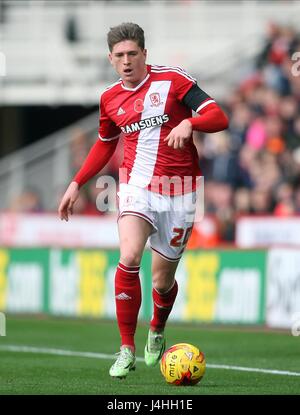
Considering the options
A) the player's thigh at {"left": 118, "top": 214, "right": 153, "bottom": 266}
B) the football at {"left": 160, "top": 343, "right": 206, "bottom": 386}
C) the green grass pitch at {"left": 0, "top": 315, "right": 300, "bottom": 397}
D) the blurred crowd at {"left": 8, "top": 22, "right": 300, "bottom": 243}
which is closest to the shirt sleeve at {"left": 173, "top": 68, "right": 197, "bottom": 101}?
the player's thigh at {"left": 118, "top": 214, "right": 153, "bottom": 266}

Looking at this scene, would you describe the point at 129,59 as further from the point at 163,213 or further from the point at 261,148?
the point at 261,148

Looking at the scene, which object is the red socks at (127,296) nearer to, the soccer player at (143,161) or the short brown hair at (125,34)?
the soccer player at (143,161)

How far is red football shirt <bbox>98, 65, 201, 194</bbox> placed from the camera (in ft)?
31.6

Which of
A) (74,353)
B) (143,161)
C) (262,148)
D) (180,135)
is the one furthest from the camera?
(262,148)

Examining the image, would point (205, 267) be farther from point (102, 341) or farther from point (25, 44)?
A: point (25, 44)

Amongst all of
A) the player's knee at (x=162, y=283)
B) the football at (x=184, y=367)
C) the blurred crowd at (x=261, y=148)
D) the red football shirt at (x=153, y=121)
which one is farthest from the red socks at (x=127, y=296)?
the blurred crowd at (x=261, y=148)

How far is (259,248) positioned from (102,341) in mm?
2949

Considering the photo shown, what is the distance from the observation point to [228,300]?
16.6m

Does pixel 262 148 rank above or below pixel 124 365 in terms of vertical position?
above

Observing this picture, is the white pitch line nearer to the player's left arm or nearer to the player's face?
the player's left arm

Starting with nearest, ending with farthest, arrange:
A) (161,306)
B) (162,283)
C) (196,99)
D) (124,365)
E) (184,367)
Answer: (184,367) → (124,365) → (196,99) → (162,283) → (161,306)

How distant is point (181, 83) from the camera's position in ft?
31.6

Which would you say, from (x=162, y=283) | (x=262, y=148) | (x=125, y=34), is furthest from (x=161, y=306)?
(x=262, y=148)

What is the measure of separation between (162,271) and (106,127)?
4.11 ft
